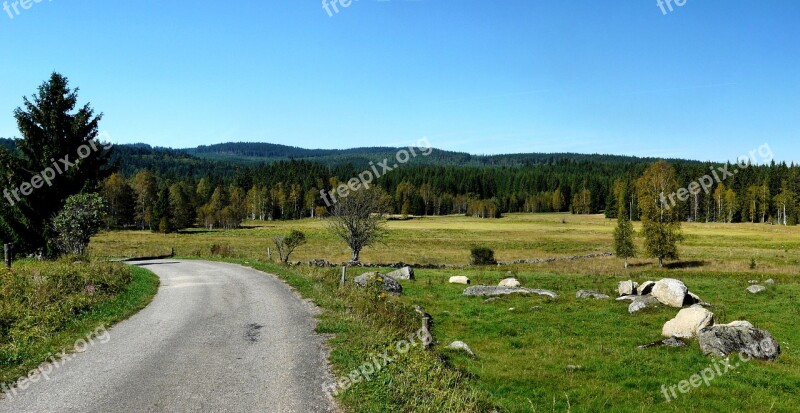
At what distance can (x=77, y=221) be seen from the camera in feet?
116

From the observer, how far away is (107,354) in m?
13.7

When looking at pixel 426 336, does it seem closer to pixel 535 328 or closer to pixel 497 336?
pixel 497 336

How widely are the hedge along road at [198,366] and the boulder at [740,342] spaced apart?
46.1 feet

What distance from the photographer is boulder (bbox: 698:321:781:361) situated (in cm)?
1738

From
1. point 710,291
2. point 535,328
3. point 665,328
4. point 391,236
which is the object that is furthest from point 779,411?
point 391,236

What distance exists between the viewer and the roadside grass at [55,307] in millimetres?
13414

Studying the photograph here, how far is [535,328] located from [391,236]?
78.0 metres
